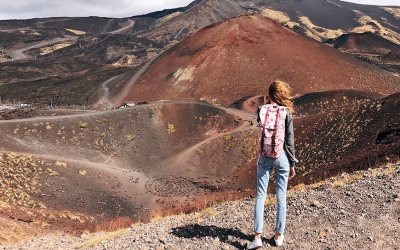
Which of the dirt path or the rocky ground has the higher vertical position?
the rocky ground

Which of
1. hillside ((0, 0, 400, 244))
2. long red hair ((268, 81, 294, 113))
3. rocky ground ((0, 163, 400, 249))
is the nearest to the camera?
long red hair ((268, 81, 294, 113))

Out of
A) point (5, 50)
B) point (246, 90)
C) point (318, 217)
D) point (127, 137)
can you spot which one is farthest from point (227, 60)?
point (5, 50)

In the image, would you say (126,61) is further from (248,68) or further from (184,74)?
(248,68)

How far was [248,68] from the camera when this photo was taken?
64.3 m

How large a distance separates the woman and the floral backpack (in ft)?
0.30

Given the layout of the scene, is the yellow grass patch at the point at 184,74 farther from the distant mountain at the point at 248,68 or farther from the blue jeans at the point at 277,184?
the blue jeans at the point at 277,184

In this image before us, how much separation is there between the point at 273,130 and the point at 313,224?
2670mm

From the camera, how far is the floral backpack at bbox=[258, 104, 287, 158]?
604 cm

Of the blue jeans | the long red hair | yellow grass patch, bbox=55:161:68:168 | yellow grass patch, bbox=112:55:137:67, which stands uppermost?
the long red hair

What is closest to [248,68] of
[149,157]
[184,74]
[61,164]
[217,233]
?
[184,74]

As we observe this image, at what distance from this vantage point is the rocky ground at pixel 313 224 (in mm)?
6539

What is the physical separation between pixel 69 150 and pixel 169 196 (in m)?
12.2

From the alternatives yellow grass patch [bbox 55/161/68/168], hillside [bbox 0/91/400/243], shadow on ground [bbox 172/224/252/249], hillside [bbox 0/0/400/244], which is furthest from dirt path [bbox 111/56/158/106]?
shadow on ground [bbox 172/224/252/249]

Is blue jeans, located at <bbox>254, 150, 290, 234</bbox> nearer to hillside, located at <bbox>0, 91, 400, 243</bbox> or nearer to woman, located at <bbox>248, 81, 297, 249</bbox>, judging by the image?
woman, located at <bbox>248, 81, 297, 249</bbox>
